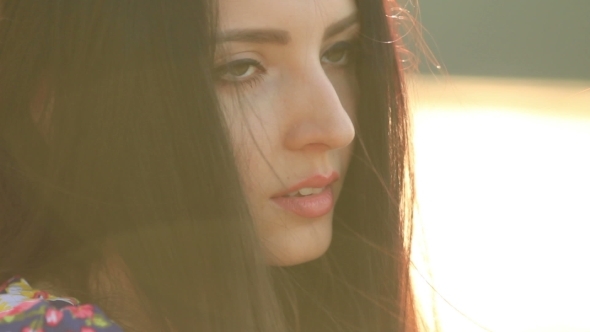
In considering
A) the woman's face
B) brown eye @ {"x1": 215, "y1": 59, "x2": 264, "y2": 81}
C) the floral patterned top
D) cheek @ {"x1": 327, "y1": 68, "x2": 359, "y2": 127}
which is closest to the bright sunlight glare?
cheek @ {"x1": 327, "y1": 68, "x2": 359, "y2": 127}

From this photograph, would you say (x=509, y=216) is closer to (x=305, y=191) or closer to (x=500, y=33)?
(x=500, y=33)

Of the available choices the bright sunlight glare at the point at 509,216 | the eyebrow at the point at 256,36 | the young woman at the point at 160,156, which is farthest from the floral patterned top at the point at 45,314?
the bright sunlight glare at the point at 509,216

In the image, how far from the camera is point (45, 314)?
3.05 feet

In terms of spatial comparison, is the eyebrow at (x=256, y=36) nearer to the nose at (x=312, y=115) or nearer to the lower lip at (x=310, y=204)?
the nose at (x=312, y=115)

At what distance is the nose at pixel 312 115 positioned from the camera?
1.14m

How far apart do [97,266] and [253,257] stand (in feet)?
0.78

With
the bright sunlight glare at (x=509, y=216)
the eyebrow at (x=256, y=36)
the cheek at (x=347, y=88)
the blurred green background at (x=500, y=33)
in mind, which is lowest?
the bright sunlight glare at (x=509, y=216)

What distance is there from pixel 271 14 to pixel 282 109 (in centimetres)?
15

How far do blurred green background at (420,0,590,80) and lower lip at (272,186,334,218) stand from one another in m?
2.43

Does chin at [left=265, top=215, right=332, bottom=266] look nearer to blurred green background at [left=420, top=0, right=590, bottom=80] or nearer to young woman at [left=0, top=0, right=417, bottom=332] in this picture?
young woman at [left=0, top=0, right=417, bottom=332]

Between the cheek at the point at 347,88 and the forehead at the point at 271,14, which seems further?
the cheek at the point at 347,88

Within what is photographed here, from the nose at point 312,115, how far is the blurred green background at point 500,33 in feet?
8.16

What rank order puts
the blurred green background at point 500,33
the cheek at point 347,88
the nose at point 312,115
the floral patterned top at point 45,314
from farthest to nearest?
the blurred green background at point 500,33
the cheek at point 347,88
the nose at point 312,115
the floral patterned top at point 45,314

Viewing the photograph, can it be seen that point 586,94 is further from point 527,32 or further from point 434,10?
point 434,10
